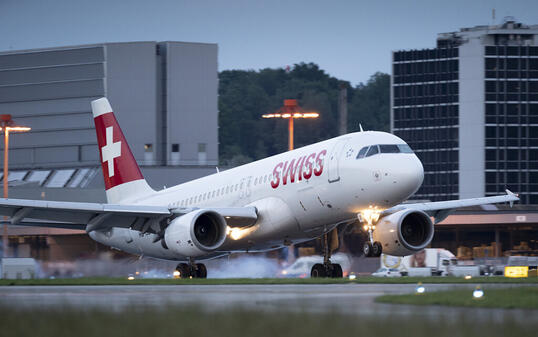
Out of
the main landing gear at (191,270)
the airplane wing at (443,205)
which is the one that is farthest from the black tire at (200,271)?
the airplane wing at (443,205)

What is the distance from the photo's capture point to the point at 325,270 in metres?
30.2

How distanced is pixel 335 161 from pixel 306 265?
15459 millimetres

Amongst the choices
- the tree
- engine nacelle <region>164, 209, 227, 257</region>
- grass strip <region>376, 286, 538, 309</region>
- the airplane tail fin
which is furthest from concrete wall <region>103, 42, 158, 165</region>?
grass strip <region>376, 286, 538, 309</region>

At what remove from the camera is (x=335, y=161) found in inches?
1113

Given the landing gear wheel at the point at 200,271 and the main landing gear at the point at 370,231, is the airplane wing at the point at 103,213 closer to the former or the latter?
the landing gear wheel at the point at 200,271

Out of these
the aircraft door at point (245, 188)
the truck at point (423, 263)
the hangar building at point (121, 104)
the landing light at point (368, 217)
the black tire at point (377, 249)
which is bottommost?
the truck at point (423, 263)

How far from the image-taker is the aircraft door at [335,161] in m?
28.2

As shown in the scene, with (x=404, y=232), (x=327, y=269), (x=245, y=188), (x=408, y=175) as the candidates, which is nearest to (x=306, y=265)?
(x=245, y=188)

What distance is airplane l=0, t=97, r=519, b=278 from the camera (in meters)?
27.4

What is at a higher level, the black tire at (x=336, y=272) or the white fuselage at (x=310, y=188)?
the white fuselage at (x=310, y=188)

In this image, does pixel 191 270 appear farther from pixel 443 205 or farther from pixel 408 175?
pixel 408 175

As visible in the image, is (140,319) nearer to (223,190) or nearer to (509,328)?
(509,328)

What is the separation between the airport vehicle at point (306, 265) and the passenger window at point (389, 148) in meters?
9.64

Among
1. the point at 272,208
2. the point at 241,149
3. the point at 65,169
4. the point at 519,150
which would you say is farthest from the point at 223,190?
the point at 241,149
